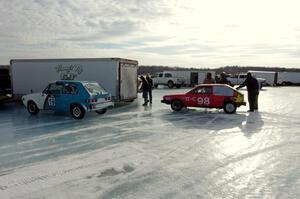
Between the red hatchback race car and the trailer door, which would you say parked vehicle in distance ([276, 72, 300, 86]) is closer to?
the trailer door

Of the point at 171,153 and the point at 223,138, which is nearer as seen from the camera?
the point at 171,153

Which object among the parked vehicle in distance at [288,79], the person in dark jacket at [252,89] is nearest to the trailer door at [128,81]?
the person in dark jacket at [252,89]

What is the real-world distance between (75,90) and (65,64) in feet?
16.5

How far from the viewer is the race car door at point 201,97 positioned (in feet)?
49.0

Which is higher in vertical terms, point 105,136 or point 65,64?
point 65,64

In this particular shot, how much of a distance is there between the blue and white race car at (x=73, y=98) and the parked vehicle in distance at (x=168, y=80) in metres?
26.1

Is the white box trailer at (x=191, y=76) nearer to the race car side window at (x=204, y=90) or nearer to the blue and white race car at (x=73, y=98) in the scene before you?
the race car side window at (x=204, y=90)

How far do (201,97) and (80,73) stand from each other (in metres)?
6.59

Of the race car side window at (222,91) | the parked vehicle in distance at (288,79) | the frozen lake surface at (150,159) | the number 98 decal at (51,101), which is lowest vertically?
the parked vehicle in distance at (288,79)

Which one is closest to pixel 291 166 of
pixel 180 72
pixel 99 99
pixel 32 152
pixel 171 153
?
pixel 171 153

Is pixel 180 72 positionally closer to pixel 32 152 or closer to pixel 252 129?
pixel 252 129

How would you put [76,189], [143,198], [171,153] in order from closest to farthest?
[143,198] → [76,189] → [171,153]

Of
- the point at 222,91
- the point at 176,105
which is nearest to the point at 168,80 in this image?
the point at 176,105

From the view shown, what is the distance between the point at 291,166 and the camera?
6.74 meters
